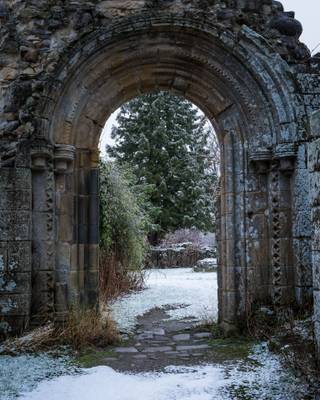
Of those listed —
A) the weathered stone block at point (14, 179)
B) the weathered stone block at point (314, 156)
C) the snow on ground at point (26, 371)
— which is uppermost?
the weathered stone block at point (14, 179)

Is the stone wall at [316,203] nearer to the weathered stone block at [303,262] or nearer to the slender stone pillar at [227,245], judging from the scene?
the weathered stone block at [303,262]

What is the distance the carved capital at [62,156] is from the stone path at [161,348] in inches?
83.5

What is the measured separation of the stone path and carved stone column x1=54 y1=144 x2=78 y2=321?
2.70 ft

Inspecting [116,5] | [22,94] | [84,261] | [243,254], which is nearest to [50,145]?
[22,94]

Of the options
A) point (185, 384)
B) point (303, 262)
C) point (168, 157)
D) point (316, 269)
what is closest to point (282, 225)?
point (303, 262)

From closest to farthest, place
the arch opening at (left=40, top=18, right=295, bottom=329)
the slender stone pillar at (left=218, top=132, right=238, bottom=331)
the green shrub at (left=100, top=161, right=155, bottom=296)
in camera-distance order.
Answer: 1. the arch opening at (left=40, top=18, right=295, bottom=329)
2. the slender stone pillar at (left=218, top=132, right=238, bottom=331)
3. the green shrub at (left=100, top=161, right=155, bottom=296)

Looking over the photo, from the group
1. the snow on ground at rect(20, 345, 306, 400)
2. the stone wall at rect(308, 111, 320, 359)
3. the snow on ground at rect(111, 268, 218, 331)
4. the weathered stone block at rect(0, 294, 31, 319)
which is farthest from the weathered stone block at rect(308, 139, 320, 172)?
the snow on ground at rect(111, 268, 218, 331)

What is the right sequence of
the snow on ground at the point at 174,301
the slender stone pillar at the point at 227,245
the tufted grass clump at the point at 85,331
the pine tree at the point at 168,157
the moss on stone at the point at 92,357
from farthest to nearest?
the pine tree at the point at 168,157
the snow on ground at the point at 174,301
the slender stone pillar at the point at 227,245
the tufted grass clump at the point at 85,331
the moss on stone at the point at 92,357

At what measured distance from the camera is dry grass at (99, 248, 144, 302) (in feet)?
29.6

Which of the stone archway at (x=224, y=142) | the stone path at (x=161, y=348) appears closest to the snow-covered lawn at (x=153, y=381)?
the stone path at (x=161, y=348)

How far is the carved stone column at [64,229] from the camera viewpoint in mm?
5422

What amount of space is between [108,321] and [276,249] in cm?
214

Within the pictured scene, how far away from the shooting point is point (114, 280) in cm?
945

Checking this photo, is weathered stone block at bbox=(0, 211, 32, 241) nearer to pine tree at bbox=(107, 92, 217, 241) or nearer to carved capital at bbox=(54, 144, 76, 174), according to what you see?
carved capital at bbox=(54, 144, 76, 174)
